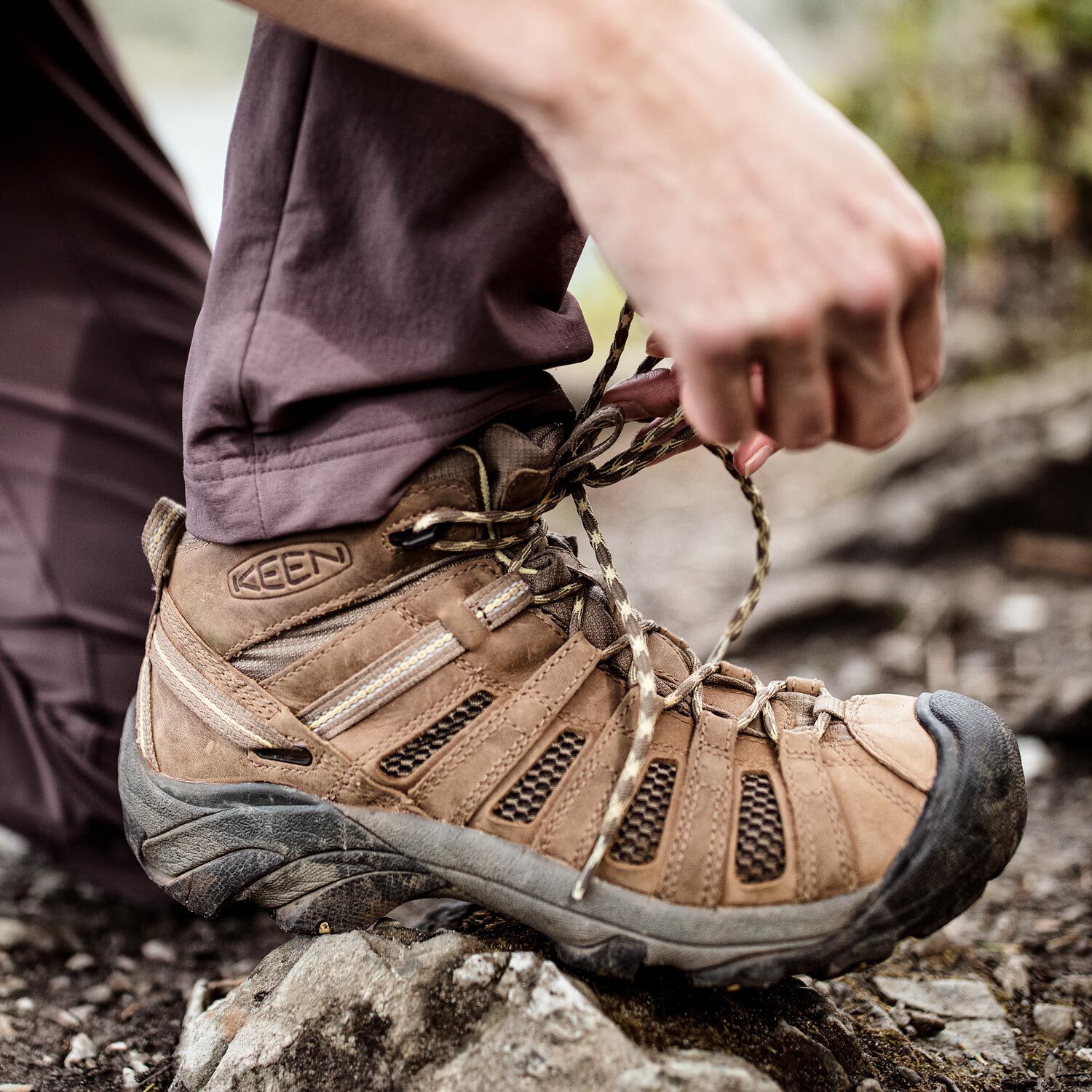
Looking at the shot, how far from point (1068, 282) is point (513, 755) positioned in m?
7.01

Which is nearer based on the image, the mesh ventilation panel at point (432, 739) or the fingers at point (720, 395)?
the fingers at point (720, 395)

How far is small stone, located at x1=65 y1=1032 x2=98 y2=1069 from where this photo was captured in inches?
58.9

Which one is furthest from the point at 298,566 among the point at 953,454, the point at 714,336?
the point at 953,454

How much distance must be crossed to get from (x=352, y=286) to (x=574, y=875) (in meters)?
0.79

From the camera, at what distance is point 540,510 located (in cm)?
136

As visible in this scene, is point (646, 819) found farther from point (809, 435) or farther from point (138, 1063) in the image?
point (138, 1063)

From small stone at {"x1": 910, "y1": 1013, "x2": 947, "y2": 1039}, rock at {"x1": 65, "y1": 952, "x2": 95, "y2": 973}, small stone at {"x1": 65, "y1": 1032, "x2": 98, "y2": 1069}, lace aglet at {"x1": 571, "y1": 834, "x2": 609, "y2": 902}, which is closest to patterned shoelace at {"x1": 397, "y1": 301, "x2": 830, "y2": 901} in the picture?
lace aglet at {"x1": 571, "y1": 834, "x2": 609, "y2": 902}

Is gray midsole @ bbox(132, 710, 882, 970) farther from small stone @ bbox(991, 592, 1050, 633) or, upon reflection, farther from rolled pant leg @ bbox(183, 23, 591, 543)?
small stone @ bbox(991, 592, 1050, 633)

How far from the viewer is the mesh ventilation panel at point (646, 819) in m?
1.24

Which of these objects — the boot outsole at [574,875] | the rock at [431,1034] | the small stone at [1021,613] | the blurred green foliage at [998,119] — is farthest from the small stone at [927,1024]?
the blurred green foliage at [998,119]

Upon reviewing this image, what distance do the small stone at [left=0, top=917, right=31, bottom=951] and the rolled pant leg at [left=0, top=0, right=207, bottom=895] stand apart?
0.16 meters

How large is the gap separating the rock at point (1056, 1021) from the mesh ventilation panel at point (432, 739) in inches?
41.8

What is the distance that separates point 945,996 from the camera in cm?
162

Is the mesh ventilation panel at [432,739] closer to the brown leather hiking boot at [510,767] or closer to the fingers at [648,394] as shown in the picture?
the brown leather hiking boot at [510,767]
